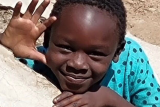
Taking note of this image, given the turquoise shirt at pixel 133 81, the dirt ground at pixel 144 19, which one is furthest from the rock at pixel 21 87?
the dirt ground at pixel 144 19

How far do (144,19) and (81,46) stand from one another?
2296 mm

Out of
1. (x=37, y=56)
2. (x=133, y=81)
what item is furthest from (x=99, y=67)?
(x=133, y=81)

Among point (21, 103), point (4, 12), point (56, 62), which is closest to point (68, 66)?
point (56, 62)

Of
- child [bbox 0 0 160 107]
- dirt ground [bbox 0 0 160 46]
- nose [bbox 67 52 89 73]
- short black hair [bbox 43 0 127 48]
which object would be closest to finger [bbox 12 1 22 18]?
child [bbox 0 0 160 107]

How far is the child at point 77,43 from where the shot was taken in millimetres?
1397

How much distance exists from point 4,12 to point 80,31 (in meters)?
0.88

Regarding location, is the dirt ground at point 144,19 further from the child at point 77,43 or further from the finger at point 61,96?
the finger at point 61,96

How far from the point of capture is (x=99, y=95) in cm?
151

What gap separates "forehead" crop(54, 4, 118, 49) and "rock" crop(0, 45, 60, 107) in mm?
154

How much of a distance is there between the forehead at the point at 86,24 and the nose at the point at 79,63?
4 cm

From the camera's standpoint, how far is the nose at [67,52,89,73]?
1.36 m

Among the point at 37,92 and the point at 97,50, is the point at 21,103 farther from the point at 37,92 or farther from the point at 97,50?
the point at 97,50

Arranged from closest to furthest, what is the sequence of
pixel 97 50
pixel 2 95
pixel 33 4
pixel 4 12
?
pixel 2 95 → pixel 97 50 → pixel 33 4 → pixel 4 12

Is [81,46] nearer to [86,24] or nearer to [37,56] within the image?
[86,24]
